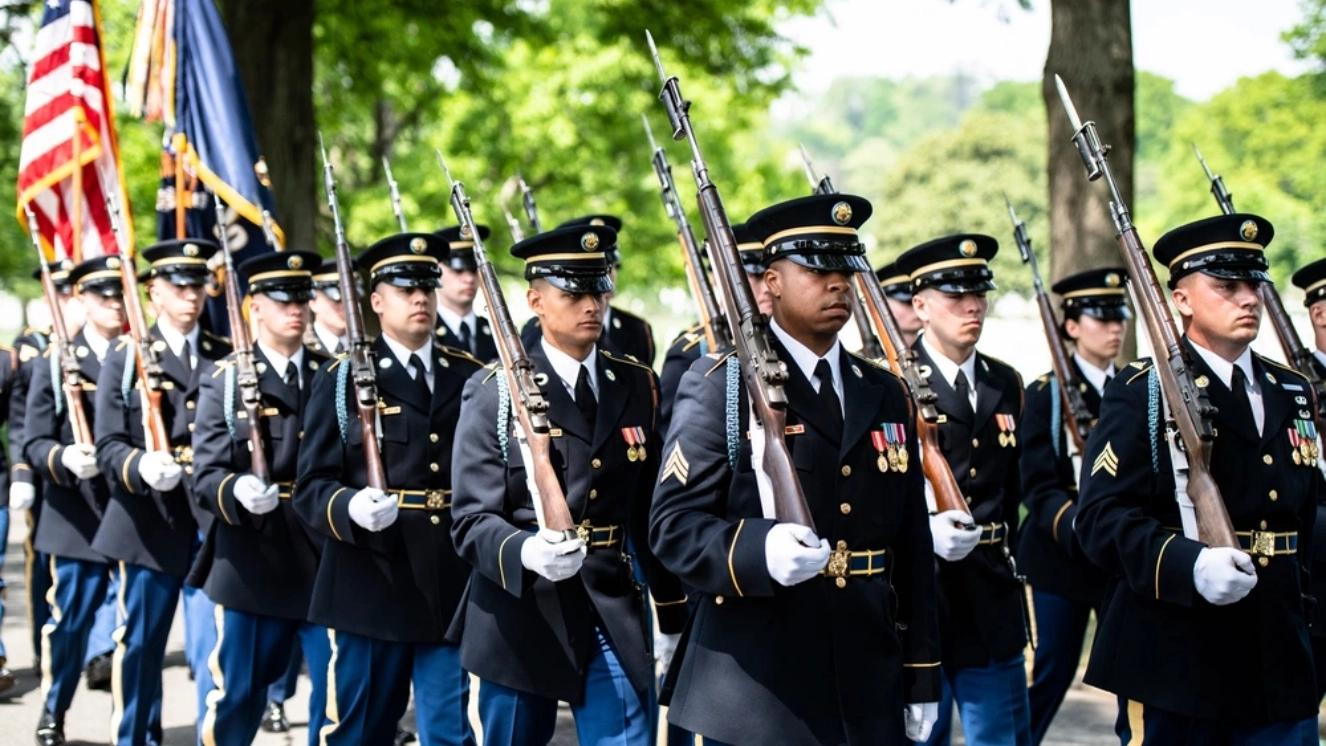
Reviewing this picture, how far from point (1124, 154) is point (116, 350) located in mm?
6502

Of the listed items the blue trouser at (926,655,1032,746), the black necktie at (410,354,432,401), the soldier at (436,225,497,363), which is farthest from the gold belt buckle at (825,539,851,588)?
the soldier at (436,225,497,363)

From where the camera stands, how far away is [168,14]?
40.1 ft

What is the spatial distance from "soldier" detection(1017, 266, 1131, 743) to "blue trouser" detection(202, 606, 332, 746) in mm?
3129

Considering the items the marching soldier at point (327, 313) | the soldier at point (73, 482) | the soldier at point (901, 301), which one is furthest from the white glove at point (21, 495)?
the soldier at point (901, 301)

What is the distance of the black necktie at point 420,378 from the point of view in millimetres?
6820

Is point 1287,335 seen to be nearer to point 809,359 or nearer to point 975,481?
point 975,481

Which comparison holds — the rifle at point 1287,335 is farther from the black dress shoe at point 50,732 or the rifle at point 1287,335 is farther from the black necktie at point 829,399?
the black dress shoe at point 50,732

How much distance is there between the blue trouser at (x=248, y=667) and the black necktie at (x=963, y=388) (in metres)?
2.86

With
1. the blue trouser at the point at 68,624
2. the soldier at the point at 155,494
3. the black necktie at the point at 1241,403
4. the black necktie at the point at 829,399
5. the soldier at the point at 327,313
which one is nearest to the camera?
the black necktie at the point at 829,399

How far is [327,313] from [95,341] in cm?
134

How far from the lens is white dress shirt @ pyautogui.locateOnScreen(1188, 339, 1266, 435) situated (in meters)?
5.43

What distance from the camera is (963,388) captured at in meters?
7.03

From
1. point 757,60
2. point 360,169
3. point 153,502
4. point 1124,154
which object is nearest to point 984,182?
point 360,169

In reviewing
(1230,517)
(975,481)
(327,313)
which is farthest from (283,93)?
(1230,517)
